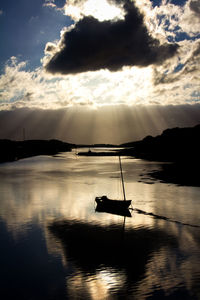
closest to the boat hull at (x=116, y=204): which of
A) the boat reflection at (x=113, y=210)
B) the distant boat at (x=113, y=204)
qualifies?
the distant boat at (x=113, y=204)

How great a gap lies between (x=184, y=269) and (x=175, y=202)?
101ft

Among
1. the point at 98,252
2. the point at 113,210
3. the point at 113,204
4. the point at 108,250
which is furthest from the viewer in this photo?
the point at 113,204

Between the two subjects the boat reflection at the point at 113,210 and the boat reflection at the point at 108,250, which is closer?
the boat reflection at the point at 108,250

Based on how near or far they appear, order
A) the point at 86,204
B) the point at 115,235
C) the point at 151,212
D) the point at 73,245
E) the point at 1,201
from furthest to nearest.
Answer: the point at 1,201 < the point at 86,204 < the point at 151,212 < the point at 115,235 < the point at 73,245

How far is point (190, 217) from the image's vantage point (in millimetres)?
39812

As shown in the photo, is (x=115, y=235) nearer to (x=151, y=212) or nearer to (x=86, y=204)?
(x=151, y=212)

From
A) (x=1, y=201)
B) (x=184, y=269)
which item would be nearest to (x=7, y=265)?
(x=184, y=269)

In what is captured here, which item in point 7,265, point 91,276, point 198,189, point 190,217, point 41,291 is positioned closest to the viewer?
point 41,291

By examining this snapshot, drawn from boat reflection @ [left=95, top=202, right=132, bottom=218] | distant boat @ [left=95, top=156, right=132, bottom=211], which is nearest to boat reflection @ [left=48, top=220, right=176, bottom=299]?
boat reflection @ [left=95, top=202, right=132, bottom=218]

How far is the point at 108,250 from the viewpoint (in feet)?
86.6

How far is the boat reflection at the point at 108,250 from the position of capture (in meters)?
20.0

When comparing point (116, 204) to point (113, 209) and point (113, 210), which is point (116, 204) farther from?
point (113, 210)

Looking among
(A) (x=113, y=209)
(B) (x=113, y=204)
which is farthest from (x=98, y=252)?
(B) (x=113, y=204)

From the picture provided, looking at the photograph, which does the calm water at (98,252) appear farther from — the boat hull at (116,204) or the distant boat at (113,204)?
the boat hull at (116,204)
